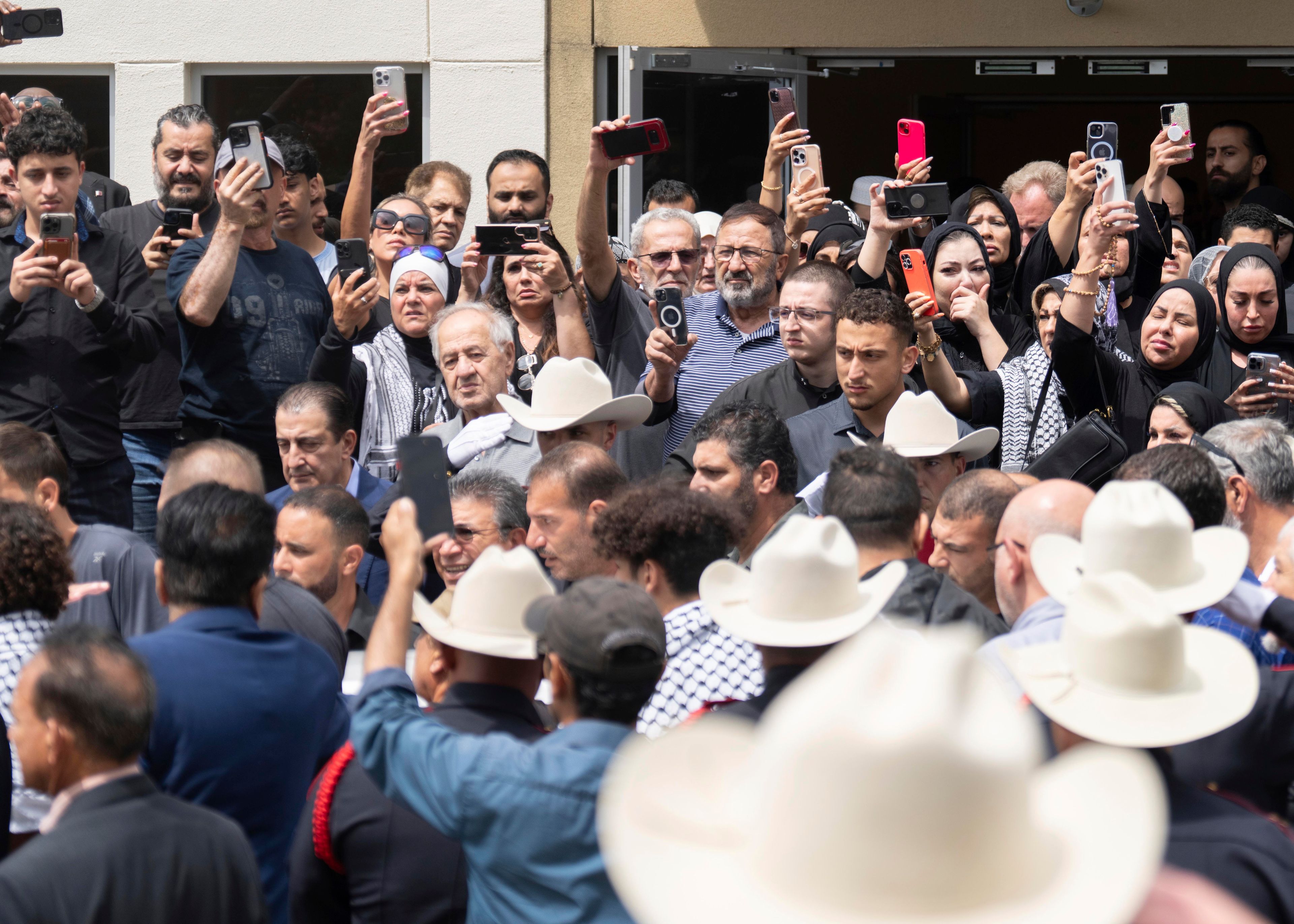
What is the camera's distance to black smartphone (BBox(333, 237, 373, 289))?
5.93 metres

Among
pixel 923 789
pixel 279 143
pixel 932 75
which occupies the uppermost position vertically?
pixel 932 75

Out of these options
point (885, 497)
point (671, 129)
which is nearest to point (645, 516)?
point (885, 497)

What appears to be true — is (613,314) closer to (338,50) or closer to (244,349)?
(244,349)

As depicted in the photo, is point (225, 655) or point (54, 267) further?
point (54, 267)

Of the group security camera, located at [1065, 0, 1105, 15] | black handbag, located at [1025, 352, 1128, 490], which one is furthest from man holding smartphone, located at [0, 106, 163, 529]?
security camera, located at [1065, 0, 1105, 15]

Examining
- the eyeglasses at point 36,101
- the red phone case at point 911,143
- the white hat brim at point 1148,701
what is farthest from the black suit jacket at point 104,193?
the white hat brim at point 1148,701

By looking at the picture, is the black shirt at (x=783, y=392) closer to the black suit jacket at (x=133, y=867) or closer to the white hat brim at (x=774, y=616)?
the white hat brim at (x=774, y=616)

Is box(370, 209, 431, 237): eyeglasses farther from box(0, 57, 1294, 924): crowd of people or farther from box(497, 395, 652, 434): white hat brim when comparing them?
box(497, 395, 652, 434): white hat brim

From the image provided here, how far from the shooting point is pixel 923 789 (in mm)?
1356

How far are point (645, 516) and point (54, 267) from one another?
3030 millimetres

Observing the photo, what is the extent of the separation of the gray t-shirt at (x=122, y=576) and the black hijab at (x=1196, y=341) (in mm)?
3848

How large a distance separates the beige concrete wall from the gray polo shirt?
4.31m

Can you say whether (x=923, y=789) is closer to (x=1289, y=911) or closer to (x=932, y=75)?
(x=1289, y=911)

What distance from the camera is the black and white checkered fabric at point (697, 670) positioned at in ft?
10.6
